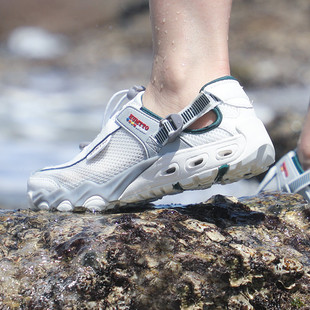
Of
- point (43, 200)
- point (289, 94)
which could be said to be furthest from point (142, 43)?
point (43, 200)

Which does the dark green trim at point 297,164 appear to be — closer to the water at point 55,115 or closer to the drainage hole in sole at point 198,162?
the drainage hole in sole at point 198,162

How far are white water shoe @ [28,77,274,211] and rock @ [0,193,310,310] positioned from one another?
160mm

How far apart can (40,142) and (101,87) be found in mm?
4019

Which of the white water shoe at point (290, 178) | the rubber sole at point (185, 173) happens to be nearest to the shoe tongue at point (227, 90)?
the rubber sole at point (185, 173)

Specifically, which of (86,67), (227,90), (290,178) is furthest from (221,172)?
(86,67)

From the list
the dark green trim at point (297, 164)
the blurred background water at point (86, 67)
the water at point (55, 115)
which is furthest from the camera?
the blurred background water at point (86, 67)

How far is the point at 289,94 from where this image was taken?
882 centimetres

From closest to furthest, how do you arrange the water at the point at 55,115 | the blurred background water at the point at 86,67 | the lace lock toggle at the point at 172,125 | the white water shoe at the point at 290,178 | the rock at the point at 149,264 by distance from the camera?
the rock at the point at 149,264, the lace lock toggle at the point at 172,125, the white water shoe at the point at 290,178, the water at the point at 55,115, the blurred background water at the point at 86,67

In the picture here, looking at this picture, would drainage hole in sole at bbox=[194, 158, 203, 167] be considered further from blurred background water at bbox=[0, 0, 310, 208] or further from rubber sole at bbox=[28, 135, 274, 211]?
blurred background water at bbox=[0, 0, 310, 208]

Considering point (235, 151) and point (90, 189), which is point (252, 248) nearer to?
point (235, 151)

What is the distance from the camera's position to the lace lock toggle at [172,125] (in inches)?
70.8

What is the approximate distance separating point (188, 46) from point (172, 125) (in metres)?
0.31

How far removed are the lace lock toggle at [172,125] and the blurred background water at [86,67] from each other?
2.33 m

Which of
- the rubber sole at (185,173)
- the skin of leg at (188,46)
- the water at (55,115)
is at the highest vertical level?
the skin of leg at (188,46)
